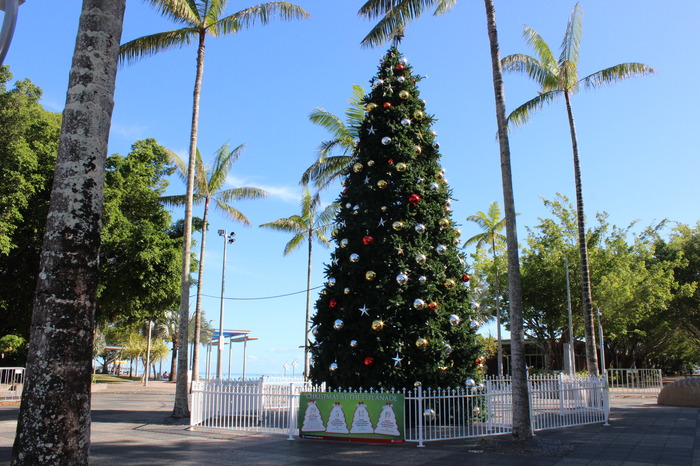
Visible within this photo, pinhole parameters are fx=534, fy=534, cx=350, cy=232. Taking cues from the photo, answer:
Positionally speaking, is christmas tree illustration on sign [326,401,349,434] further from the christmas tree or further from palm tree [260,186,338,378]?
palm tree [260,186,338,378]

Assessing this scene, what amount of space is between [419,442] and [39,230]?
70.3 feet

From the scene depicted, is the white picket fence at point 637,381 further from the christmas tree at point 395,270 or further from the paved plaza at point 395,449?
A: the christmas tree at point 395,270

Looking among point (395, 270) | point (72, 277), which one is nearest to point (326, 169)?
point (395, 270)

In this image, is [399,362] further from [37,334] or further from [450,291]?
[37,334]

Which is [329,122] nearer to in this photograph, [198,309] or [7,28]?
[198,309]

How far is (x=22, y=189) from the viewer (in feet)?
75.5

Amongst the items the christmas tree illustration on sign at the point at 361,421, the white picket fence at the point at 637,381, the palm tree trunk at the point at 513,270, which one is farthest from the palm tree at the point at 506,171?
the white picket fence at the point at 637,381

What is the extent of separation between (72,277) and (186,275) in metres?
13.3

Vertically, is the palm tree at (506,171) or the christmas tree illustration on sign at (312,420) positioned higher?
the palm tree at (506,171)

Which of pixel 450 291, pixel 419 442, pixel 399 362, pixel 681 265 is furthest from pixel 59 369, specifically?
pixel 681 265

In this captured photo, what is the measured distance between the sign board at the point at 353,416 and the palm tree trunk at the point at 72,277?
7.64 metres

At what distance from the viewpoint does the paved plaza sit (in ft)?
30.7

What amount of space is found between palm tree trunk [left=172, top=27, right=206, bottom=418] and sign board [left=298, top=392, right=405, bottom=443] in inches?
213

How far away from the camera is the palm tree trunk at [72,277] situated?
13.9 ft
